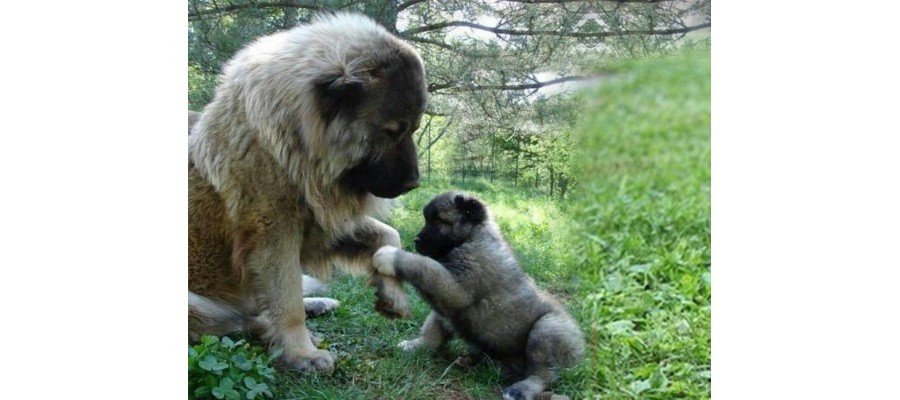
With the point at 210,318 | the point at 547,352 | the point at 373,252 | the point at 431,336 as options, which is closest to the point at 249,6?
the point at 373,252

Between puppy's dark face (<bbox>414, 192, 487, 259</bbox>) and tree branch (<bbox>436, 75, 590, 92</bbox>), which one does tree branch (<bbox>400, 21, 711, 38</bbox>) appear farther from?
puppy's dark face (<bbox>414, 192, 487, 259</bbox>)

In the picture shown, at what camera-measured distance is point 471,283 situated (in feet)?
9.57

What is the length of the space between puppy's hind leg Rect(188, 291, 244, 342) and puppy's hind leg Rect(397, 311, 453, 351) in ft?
2.30

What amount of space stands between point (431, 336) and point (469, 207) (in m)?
0.47

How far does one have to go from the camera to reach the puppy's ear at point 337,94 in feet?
9.30

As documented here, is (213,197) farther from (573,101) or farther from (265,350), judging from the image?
(573,101)

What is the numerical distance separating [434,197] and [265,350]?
0.86 metres

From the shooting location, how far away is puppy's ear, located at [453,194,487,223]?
2.84 metres

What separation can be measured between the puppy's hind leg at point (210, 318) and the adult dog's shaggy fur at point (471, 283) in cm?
64

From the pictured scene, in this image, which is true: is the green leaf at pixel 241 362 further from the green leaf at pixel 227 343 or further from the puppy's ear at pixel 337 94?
the puppy's ear at pixel 337 94

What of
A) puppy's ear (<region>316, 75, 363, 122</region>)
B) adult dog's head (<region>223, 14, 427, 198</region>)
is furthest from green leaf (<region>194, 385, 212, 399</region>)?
puppy's ear (<region>316, 75, 363, 122</region>)

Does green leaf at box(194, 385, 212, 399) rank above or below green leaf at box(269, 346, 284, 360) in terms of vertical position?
below

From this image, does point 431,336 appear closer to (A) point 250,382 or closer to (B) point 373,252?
(B) point 373,252
